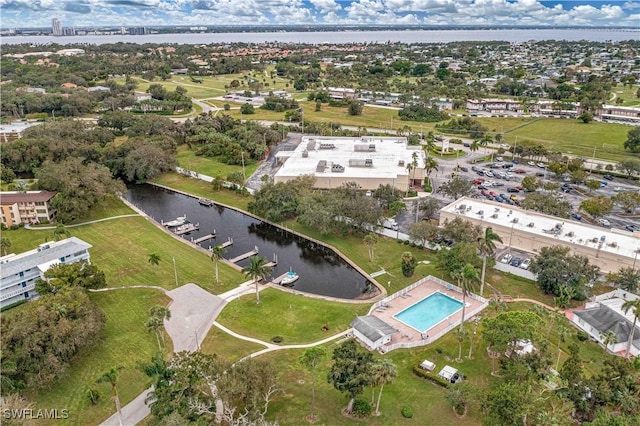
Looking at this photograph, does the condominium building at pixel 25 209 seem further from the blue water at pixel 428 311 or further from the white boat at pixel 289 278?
the blue water at pixel 428 311

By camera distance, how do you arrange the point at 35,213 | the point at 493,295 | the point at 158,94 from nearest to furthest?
the point at 493,295 → the point at 35,213 → the point at 158,94

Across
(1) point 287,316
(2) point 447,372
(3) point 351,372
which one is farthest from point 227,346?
(2) point 447,372

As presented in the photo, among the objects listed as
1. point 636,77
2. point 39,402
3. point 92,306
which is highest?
point 636,77

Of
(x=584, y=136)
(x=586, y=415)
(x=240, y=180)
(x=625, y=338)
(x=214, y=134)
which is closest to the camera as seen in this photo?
(x=586, y=415)

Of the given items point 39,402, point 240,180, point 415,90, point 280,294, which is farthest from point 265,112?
point 39,402

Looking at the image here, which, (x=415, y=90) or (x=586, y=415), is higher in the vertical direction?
(x=415, y=90)

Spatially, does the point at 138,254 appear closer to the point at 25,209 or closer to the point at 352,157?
the point at 25,209

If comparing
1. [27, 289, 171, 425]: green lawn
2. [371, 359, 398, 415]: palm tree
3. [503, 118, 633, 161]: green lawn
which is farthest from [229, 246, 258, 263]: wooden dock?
[503, 118, 633, 161]: green lawn

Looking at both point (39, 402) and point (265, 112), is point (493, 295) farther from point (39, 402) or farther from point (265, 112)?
point (265, 112)
